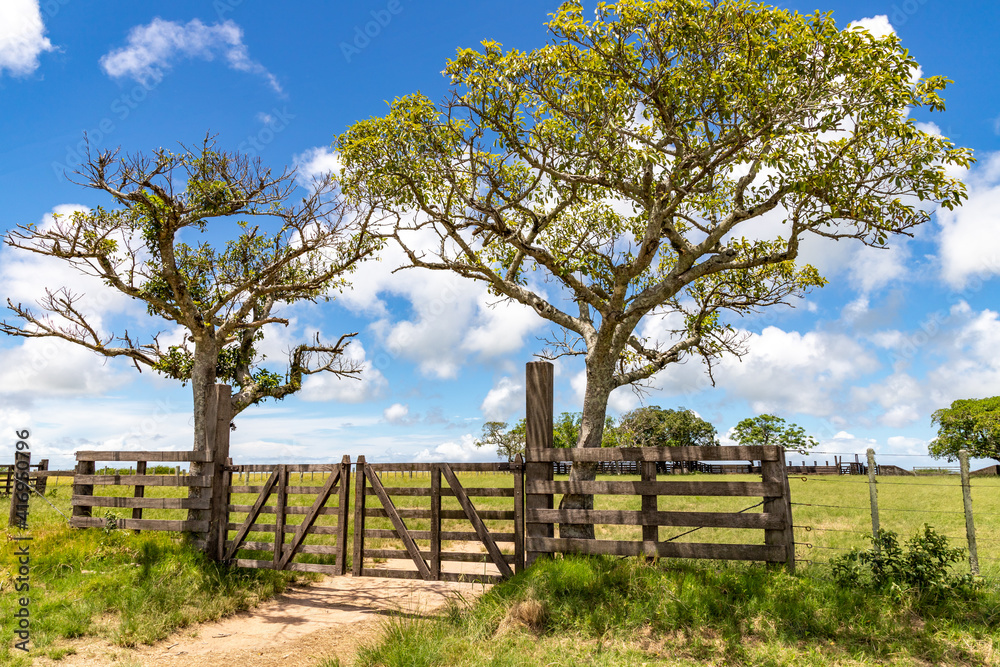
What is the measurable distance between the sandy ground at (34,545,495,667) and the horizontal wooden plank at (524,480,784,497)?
2.04m

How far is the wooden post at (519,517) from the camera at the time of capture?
31.4 feet

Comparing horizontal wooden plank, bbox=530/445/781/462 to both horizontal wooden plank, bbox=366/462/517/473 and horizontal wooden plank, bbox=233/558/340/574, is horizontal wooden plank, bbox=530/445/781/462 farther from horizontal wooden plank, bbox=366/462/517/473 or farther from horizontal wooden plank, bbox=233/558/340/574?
horizontal wooden plank, bbox=233/558/340/574

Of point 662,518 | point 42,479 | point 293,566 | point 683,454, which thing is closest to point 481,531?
point 662,518

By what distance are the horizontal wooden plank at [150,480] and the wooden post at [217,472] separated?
0.20 metres

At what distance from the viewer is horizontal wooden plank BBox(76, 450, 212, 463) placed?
12.2m

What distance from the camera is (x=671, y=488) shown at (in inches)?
352

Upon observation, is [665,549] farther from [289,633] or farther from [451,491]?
[289,633]

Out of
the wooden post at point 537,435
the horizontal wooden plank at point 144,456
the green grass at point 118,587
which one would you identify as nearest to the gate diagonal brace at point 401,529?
the wooden post at point 537,435

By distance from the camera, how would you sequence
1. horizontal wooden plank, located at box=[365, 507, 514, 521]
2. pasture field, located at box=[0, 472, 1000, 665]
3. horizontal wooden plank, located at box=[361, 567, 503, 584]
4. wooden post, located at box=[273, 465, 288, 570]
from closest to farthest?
1. pasture field, located at box=[0, 472, 1000, 665]
2. horizontal wooden plank, located at box=[361, 567, 503, 584]
3. horizontal wooden plank, located at box=[365, 507, 514, 521]
4. wooden post, located at box=[273, 465, 288, 570]

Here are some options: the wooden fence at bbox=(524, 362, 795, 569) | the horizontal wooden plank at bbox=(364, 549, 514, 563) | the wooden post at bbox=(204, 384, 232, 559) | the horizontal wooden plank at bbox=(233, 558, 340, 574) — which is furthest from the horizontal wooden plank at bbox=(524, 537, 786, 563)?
the wooden post at bbox=(204, 384, 232, 559)

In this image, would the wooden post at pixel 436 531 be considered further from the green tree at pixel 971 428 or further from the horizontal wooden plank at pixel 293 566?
the green tree at pixel 971 428

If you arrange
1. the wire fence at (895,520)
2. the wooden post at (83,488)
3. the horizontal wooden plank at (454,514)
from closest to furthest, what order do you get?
the horizontal wooden plank at (454,514) → the wire fence at (895,520) → the wooden post at (83,488)

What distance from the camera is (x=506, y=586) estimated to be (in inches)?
341

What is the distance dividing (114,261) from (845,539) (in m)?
21.5
